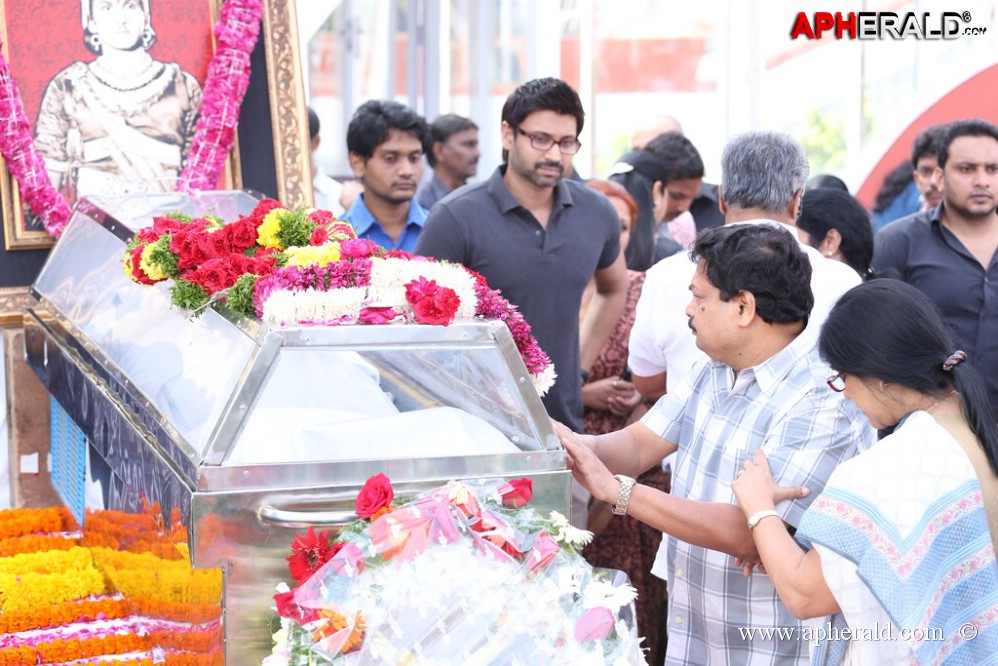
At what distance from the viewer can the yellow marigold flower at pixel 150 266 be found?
3.58 m

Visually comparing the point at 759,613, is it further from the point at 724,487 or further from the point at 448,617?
the point at 448,617

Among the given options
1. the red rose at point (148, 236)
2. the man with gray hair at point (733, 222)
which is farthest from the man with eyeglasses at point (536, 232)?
the red rose at point (148, 236)

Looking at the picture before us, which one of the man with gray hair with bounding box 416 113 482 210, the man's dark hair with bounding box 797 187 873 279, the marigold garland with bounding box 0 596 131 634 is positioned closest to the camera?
the marigold garland with bounding box 0 596 131 634

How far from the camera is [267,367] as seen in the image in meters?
2.72

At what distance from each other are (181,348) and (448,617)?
1322mm

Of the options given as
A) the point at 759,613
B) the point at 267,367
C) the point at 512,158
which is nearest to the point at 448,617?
the point at 267,367

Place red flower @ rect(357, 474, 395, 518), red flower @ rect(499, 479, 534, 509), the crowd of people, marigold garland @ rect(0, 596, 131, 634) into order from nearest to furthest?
1. the crowd of people
2. red flower @ rect(357, 474, 395, 518)
3. red flower @ rect(499, 479, 534, 509)
4. marigold garland @ rect(0, 596, 131, 634)

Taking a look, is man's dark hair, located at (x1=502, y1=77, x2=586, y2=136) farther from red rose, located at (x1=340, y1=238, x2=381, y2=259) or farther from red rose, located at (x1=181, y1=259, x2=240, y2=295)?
red rose, located at (x1=181, y1=259, x2=240, y2=295)

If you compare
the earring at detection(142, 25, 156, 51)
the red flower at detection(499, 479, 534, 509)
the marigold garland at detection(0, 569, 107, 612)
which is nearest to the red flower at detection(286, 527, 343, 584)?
the red flower at detection(499, 479, 534, 509)

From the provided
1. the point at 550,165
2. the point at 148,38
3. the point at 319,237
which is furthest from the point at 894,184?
the point at 319,237

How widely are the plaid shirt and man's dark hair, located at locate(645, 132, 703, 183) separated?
3.09 meters

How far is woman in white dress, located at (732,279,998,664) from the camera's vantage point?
2.38 m

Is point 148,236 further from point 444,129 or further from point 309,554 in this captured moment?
point 444,129

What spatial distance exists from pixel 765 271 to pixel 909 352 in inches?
17.2
